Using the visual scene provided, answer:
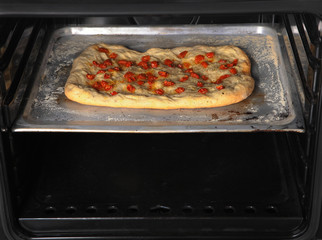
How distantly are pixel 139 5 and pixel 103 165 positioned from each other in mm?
841

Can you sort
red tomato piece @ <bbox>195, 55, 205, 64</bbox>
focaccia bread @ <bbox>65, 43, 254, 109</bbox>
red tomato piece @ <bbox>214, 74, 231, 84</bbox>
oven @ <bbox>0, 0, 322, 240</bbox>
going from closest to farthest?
oven @ <bbox>0, 0, 322, 240</bbox>, focaccia bread @ <bbox>65, 43, 254, 109</bbox>, red tomato piece @ <bbox>214, 74, 231, 84</bbox>, red tomato piece @ <bbox>195, 55, 205, 64</bbox>

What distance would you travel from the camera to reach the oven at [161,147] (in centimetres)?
176

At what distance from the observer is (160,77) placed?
6.70 feet

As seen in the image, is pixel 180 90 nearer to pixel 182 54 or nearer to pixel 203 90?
pixel 203 90

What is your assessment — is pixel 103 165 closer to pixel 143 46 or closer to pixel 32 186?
pixel 32 186

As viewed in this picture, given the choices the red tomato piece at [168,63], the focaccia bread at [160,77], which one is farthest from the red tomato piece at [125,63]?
the red tomato piece at [168,63]

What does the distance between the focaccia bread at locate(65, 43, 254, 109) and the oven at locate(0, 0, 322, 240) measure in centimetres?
4

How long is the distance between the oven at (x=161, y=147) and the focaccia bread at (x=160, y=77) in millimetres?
42

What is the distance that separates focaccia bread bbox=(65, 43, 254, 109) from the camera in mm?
1904

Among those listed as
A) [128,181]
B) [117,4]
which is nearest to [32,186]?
[128,181]

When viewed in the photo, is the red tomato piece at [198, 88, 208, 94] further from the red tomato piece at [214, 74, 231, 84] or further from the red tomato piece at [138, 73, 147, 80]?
the red tomato piece at [138, 73, 147, 80]

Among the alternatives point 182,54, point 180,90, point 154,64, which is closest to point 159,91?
point 180,90

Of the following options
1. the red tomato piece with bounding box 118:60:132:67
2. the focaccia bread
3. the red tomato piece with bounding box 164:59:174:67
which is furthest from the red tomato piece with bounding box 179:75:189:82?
the red tomato piece with bounding box 118:60:132:67

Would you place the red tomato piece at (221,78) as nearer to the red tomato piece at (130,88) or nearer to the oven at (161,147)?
the oven at (161,147)
